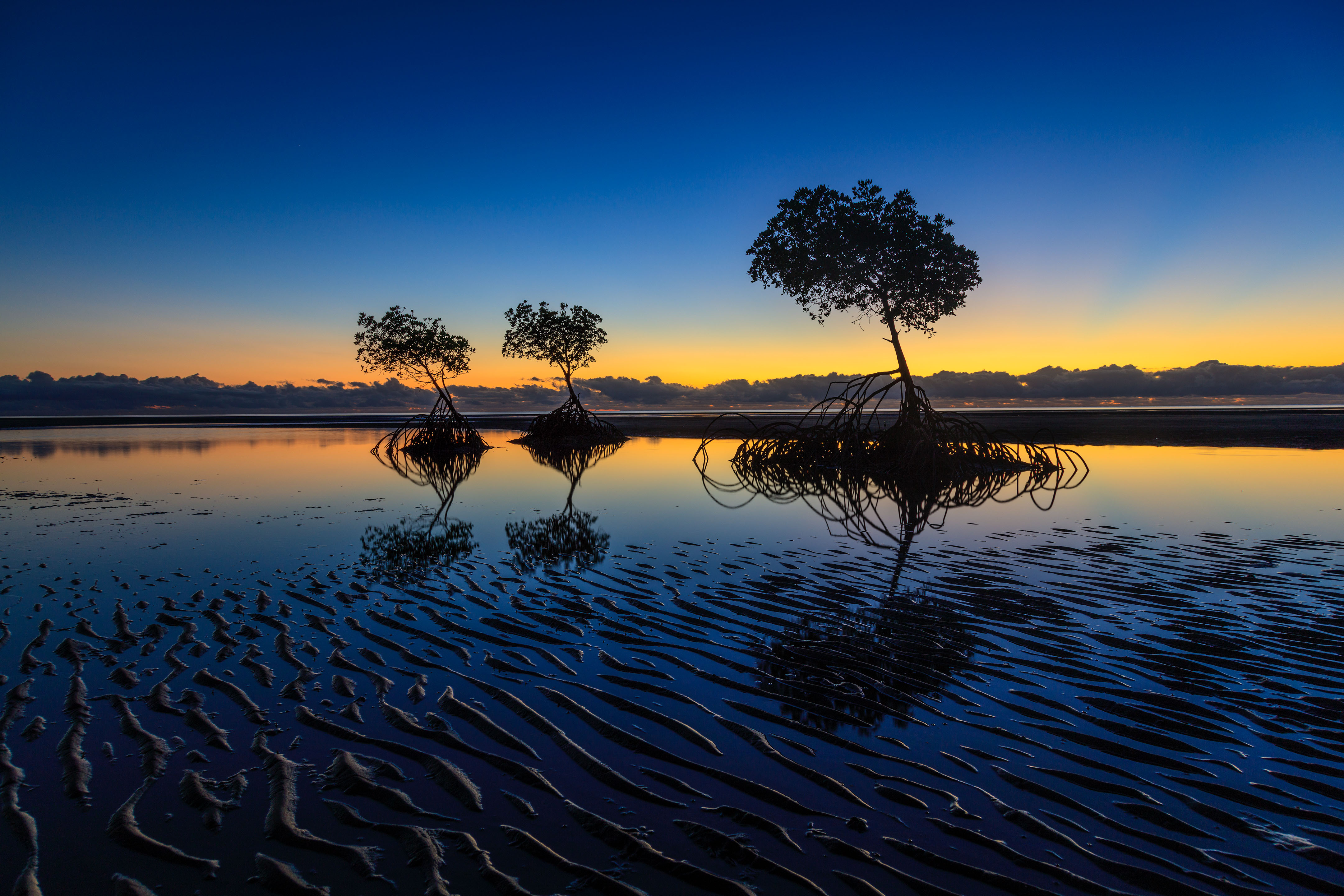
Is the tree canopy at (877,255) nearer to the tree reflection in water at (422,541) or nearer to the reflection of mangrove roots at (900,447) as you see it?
the reflection of mangrove roots at (900,447)

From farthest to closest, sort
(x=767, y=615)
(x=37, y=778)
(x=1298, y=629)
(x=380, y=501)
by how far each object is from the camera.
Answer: (x=380, y=501), (x=767, y=615), (x=1298, y=629), (x=37, y=778)

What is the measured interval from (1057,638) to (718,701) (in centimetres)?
326

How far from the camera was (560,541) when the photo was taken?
32.2 ft

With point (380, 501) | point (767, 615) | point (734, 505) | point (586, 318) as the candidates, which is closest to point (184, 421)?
point (586, 318)

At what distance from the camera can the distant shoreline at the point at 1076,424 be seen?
28.9 m

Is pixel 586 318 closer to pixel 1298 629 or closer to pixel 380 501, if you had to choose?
pixel 380 501

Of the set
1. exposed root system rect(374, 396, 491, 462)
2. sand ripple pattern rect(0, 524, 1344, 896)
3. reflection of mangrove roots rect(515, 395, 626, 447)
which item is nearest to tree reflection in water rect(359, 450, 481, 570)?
sand ripple pattern rect(0, 524, 1344, 896)

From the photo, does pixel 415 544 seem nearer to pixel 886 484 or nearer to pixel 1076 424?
pixel 886 484

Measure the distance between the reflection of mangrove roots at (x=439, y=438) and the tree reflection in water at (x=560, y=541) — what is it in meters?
17.8

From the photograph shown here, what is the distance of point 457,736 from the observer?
3857mm

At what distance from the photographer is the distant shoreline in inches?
1137

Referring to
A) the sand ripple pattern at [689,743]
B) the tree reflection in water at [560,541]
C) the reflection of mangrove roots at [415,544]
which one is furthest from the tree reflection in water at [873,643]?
the reflection of mangrove roots at [415,544]

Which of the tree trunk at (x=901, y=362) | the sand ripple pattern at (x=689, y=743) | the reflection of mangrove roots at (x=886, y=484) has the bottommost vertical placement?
the sand ripple pattern at (x=689, y=743)

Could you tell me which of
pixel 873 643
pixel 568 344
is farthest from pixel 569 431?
pixel 873 643
